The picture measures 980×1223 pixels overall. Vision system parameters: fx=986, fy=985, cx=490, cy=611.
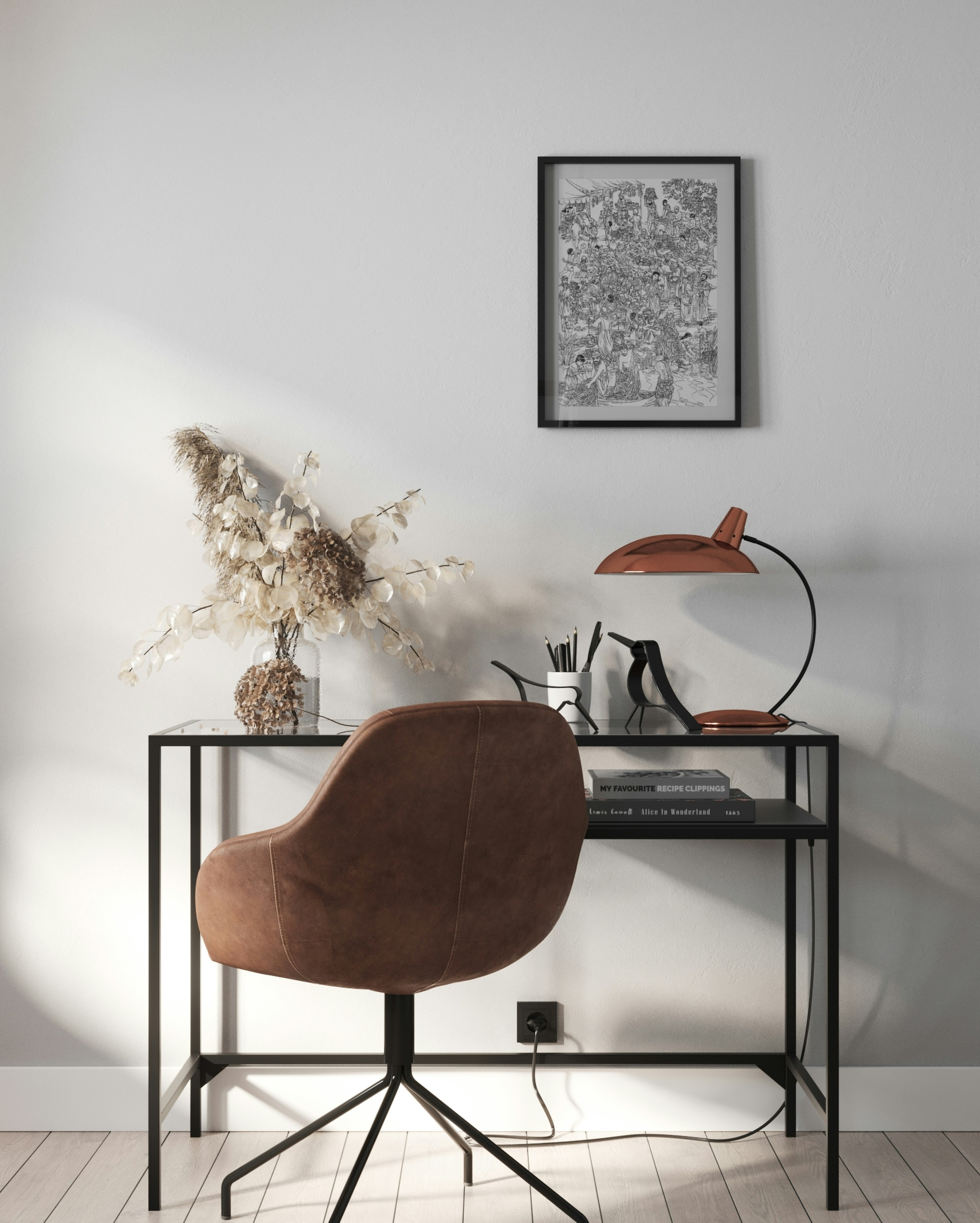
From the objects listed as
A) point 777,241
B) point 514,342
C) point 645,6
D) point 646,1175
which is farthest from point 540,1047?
point 645,6

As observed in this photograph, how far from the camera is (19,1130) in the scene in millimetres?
2141

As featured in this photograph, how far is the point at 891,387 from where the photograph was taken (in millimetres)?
2188

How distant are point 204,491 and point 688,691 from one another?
1.15 meters

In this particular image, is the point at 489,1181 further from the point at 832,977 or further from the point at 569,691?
the point at 569,691

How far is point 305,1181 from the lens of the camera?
191cm

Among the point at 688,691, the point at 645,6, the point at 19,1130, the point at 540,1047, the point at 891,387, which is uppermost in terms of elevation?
the point at 645,6

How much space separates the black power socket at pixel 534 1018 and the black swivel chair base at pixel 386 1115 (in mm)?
346

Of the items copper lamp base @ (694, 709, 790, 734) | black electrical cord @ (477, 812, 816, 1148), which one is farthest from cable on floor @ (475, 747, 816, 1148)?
copper lamp base @ (694, 709, 790, 734)

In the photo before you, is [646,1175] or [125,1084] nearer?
[646,1175]

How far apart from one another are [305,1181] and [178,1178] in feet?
0.83

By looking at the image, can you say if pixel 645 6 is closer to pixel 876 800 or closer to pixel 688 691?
pixel 688 691

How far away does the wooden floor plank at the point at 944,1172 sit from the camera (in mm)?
1821

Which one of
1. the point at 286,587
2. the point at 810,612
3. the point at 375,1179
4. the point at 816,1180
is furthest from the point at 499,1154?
the point at 810,612

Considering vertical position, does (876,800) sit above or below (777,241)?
below
